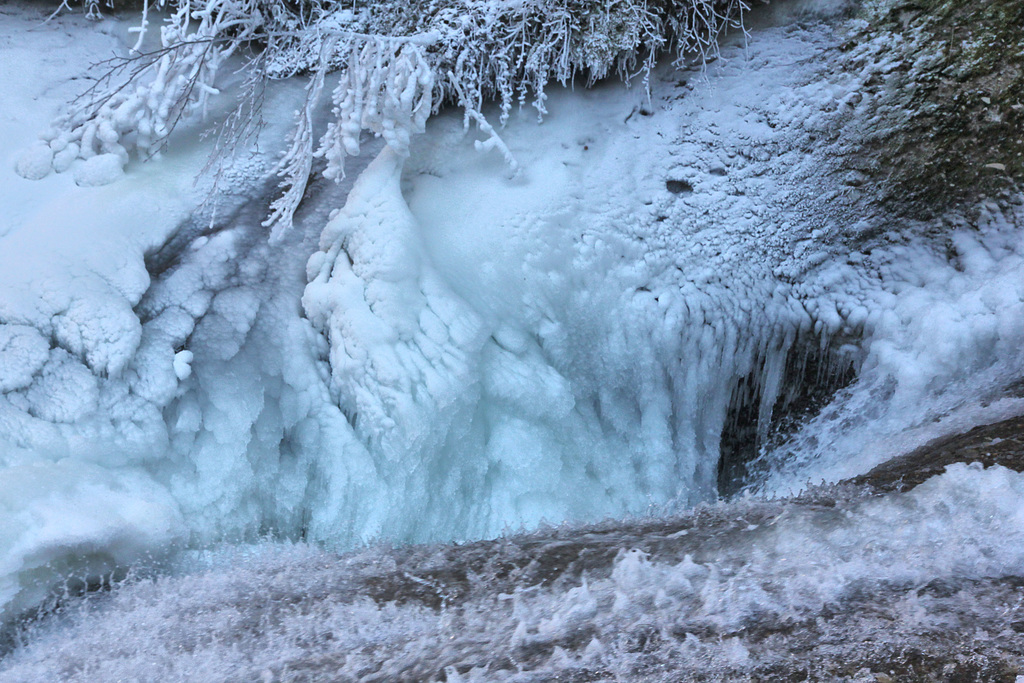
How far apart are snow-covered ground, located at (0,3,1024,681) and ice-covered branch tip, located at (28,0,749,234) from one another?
123 mm

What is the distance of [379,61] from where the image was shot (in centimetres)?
294

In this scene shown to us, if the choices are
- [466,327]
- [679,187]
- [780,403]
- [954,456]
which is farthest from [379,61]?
[954,456]

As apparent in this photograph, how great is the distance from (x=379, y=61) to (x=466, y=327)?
1.08m

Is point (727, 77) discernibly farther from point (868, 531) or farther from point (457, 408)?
point (868, 531)

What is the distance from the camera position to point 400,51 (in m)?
3.14

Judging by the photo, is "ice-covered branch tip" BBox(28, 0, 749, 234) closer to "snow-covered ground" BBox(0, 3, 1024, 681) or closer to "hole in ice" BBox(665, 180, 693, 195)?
"snow-covered ground" BBox(0, 3, 1024, 681)

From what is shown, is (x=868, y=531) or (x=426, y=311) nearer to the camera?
(x=868, y=531)

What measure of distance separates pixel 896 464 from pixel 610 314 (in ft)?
3.79

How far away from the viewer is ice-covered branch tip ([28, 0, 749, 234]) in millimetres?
2971

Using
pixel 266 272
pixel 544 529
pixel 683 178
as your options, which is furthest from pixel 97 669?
pixel 683 178

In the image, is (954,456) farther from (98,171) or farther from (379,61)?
(98,171)

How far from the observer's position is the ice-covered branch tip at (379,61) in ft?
9.75

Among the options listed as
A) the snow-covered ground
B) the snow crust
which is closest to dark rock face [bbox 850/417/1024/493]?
the snow crust

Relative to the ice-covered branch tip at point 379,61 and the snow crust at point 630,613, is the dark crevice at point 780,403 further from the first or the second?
the ice-covered branch tip at point 379,61
